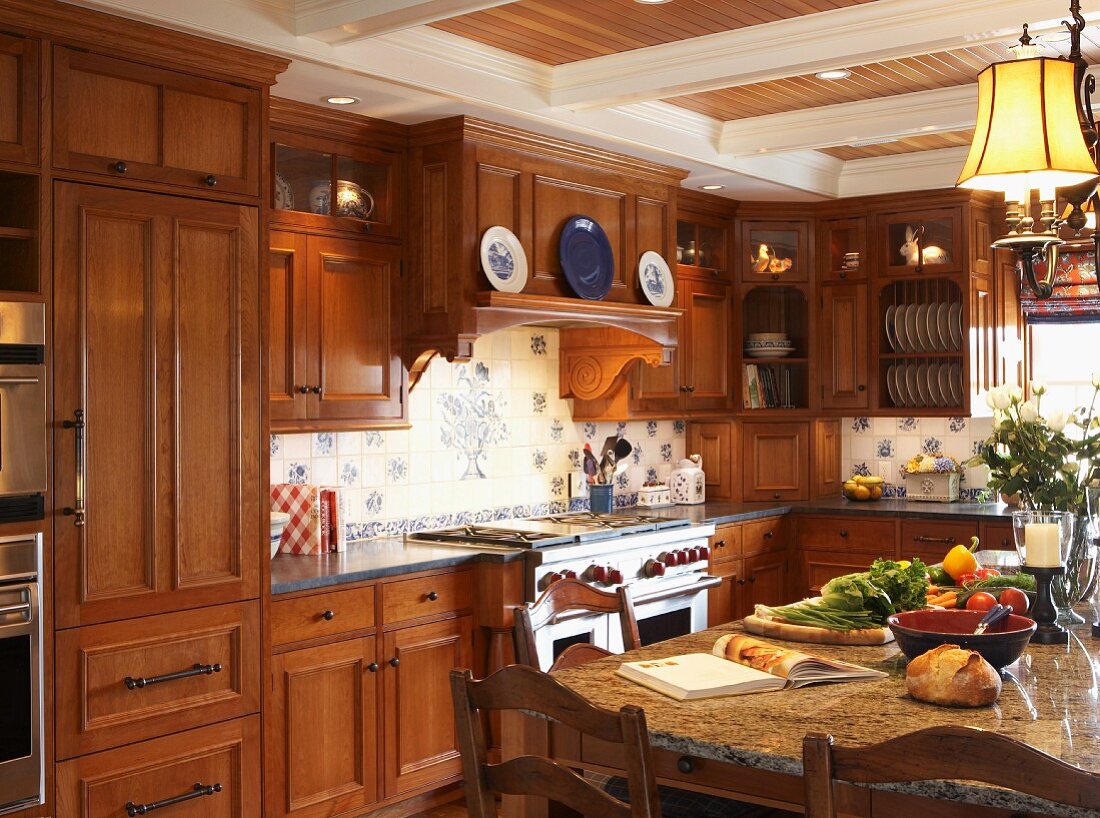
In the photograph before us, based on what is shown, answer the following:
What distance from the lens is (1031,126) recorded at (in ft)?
7.17

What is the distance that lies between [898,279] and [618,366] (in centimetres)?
175

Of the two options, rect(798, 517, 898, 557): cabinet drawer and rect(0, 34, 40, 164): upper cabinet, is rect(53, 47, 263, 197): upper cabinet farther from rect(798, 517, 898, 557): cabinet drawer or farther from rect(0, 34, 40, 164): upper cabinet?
rect(798, 517, 898, 557): cabinet drawer

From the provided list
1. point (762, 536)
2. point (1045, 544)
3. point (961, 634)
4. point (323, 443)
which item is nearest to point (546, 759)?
point (961, 634)

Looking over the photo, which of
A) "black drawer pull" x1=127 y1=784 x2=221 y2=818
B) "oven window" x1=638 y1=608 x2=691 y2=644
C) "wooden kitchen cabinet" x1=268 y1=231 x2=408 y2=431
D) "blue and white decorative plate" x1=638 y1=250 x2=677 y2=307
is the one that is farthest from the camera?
"blue and white decorative plate" x1=638 y1=250 x2=677 y2=307

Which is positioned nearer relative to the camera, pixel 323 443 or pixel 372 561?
pixel 372 561

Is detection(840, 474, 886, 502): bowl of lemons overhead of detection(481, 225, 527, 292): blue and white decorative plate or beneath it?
beneath

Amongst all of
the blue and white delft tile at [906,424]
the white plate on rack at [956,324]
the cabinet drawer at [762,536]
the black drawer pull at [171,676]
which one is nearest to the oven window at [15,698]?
the black drawer pull at [171,676]

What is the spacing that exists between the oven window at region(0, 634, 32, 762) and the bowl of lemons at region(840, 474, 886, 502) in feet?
14.6

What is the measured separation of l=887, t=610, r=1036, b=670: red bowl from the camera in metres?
2.24

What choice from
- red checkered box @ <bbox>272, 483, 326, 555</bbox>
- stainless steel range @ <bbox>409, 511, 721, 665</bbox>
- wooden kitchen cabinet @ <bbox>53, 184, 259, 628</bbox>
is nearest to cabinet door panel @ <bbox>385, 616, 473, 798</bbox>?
stainless steel range @ <bbox>409, 511, 721, 665</bbox>

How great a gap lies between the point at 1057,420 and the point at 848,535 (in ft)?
10.7

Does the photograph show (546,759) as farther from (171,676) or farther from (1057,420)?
(171,676)

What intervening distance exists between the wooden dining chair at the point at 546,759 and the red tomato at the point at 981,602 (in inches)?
39.2

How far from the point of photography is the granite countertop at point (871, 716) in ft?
5.94
